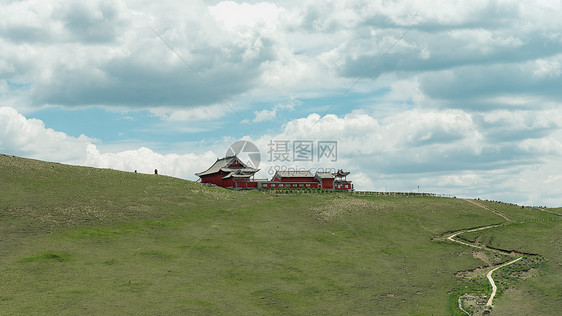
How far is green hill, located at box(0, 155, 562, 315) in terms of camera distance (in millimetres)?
38938

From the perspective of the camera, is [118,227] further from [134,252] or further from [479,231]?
[479,231]

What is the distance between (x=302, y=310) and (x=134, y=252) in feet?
72.8

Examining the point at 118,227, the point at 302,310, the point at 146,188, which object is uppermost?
the point at 146,188

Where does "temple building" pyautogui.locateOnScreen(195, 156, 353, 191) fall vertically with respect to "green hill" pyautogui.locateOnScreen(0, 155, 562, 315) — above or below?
above

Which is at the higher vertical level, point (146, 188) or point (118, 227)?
point (146, 188)

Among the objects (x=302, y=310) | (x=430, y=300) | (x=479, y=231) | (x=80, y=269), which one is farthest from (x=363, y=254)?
(x=80, y=269)

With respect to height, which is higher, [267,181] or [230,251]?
[267,181]

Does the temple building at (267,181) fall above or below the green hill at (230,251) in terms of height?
above

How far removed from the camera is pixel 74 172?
8450 centimetres

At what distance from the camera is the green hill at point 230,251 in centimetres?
3894

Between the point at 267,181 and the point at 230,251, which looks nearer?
the point at 230,251

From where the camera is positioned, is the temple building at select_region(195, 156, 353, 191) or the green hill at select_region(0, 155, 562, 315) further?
the temple building at select_region(195, 156, 353, 191)

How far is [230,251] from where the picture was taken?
5309 centimetres

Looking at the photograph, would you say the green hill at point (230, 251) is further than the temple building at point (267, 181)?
No
